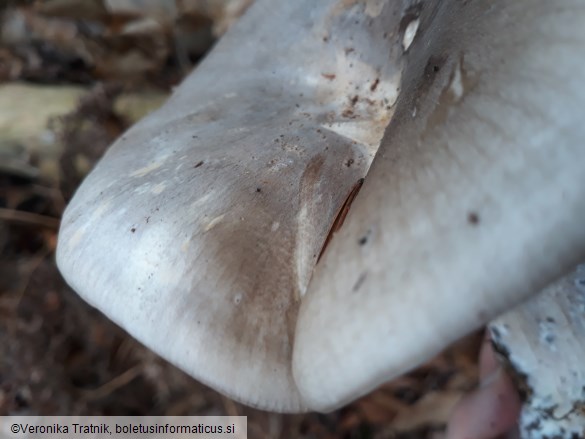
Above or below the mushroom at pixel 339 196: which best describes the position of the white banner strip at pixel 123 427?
below

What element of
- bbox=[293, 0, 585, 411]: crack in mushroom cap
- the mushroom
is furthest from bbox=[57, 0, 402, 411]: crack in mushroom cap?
bbox=[293, 0, 585, 411]: crack in mushroom cap

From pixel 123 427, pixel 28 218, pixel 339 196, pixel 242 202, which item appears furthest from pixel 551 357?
pixel 28 218

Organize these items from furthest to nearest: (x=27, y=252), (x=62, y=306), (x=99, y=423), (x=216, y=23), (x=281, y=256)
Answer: (x=216, y=23)
(x=27, y=252)
(x=62, y=306)
(x=99, y=423)
(x=281, y=256)

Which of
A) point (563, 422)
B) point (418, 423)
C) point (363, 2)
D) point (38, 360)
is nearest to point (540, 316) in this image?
point (563, 422)

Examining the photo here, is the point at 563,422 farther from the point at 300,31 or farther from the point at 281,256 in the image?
the point at 300,31

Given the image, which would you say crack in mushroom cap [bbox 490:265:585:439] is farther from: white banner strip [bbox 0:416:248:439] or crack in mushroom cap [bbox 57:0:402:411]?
white banner strip [bbox 0:416:248:439]

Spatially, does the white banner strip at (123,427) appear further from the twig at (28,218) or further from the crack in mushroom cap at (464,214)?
the crack in mushroom cap at (464,214)

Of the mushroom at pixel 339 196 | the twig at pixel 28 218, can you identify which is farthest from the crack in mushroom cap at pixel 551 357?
the twig at pixel 28 218
